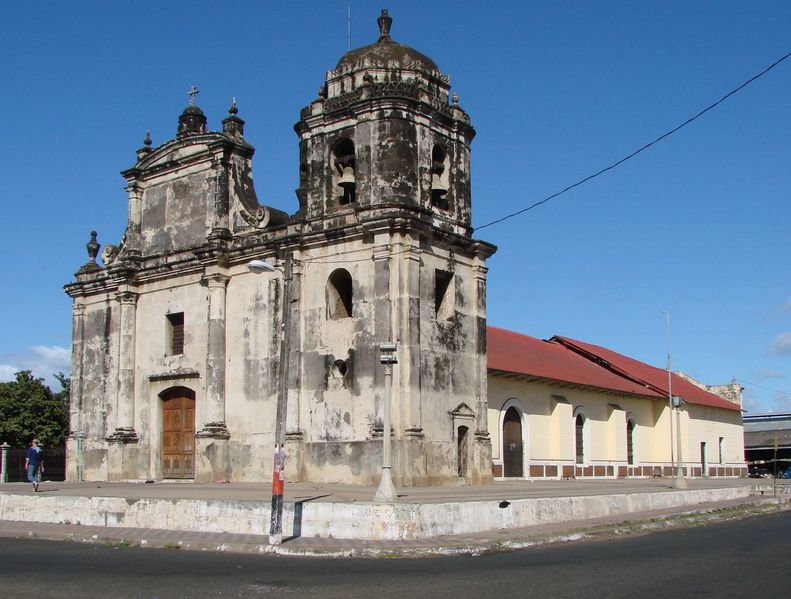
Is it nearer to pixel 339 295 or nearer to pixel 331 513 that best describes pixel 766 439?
pixel 339 295

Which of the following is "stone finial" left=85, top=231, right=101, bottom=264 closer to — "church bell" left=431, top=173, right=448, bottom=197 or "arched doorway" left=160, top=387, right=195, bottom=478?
"arched doorway" left=160, top=387, right=195, bottom=478

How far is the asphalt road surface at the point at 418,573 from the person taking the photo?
32.0ft

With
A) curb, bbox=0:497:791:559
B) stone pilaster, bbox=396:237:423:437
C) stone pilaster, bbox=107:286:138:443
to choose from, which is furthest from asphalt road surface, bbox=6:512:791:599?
stone pilaster, bbox=107:286:138:443

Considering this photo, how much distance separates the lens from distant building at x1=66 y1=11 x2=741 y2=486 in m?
25.0

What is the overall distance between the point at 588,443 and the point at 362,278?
17904mm

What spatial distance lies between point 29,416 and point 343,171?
1193 inches

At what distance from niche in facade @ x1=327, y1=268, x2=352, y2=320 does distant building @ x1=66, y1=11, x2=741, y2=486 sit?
0.21 ft

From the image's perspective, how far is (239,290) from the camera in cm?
2852

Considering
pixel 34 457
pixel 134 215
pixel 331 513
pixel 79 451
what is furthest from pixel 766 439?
pixel 331 513

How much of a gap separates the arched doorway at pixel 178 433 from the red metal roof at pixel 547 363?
400 inches

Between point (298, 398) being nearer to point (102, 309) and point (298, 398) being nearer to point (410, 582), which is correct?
point (102, 309)

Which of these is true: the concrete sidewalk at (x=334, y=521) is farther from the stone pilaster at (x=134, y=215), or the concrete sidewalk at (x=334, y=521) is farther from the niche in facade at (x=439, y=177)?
the stone pilaster at (x=134, y=215)

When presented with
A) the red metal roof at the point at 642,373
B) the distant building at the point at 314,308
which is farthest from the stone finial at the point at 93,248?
the red metal roof at the point at 642,373

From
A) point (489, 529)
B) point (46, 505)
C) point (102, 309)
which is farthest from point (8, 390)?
point (489, 529)
